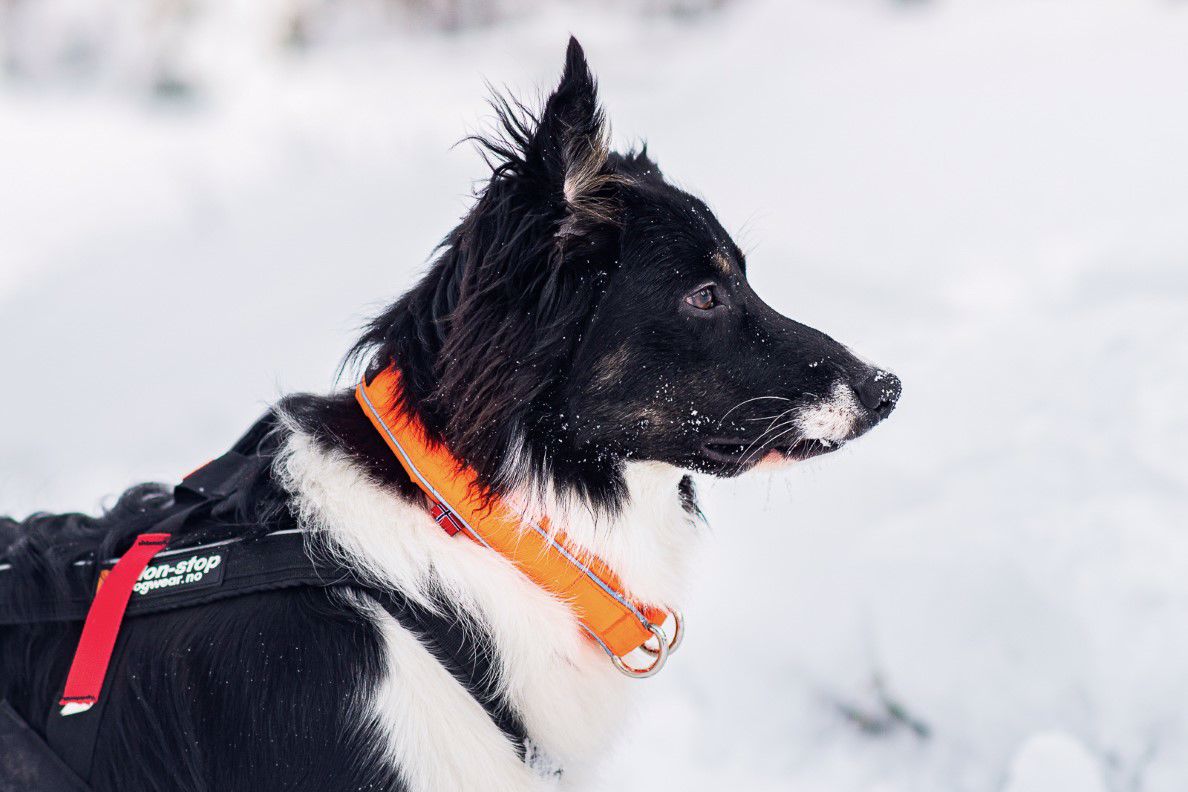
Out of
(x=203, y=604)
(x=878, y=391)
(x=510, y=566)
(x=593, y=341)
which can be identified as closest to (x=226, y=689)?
(x=203, y=604)

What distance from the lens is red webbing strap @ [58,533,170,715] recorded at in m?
2.00

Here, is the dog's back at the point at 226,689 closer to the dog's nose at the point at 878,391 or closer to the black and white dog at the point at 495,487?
the black and white dog at the point at 495,487

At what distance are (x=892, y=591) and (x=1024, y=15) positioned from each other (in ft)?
21.1

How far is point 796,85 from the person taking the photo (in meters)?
7.98

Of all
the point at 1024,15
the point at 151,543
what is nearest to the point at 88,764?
the point at 151,543

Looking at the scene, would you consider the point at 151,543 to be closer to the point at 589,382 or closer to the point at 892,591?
the point at 589,382

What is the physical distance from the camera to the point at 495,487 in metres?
2.16

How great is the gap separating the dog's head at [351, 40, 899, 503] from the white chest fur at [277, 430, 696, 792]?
159 mm

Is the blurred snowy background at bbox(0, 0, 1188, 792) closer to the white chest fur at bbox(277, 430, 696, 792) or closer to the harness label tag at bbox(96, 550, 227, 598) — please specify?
the white chest fur at bbox(277, 430, 696, 792)

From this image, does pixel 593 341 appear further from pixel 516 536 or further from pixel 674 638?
pixel 674 638

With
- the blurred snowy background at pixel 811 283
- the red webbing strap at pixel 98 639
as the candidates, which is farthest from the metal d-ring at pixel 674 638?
the red webbing strap at pixel 98 639

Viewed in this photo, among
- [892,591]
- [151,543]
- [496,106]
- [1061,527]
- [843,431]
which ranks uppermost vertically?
[496,106]

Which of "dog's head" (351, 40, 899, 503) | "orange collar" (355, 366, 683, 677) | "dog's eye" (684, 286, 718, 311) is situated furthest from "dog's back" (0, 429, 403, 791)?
"dog's eye" (684, 286, 718, 311)

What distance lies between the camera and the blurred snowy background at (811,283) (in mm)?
3100
